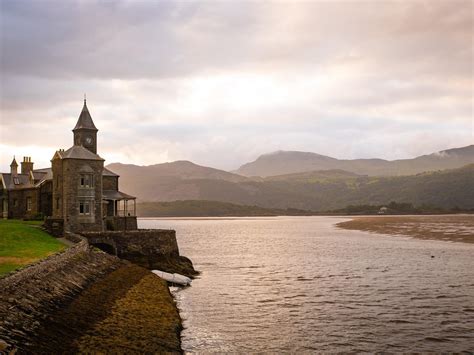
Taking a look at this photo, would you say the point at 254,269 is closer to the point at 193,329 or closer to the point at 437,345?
the point at 193,329

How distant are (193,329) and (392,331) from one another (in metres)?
11.4

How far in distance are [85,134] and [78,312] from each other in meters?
49.5

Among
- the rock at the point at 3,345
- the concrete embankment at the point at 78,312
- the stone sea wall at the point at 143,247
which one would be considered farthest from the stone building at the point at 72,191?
the rock at the point at 3,345

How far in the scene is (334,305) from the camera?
33.9m

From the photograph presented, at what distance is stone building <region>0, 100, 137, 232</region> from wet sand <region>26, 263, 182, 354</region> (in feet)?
80.8

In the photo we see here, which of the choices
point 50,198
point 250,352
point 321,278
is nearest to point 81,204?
point 50,198

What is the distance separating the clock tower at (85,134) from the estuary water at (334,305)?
84.1 feet

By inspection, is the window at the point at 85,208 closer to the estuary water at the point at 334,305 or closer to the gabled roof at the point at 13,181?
the estuary water at the point at 334,305

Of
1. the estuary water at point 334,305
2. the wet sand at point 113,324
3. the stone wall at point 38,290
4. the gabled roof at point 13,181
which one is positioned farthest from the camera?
the gabled roof at point 13,181

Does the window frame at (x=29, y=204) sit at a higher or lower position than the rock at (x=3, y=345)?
higher

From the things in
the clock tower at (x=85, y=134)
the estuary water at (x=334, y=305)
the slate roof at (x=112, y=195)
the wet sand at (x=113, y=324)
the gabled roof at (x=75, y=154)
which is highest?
the clock tower at (x=85, y=134)

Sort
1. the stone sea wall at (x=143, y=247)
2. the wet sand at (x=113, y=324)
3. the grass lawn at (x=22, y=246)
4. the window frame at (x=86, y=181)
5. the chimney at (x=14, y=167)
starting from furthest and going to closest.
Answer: the chimney at (x=14, y=167) < the window frame at (x=86, y=181) < the stone sea wall at (x=143, y=247) < the grass lawn at (x=22, y=246) < the wet sand at (x=113, y=324)

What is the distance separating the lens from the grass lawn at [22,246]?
30.7 meters

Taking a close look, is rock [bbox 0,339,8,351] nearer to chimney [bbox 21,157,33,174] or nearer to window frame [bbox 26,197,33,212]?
window frame [bbox 26,197,33,212]
